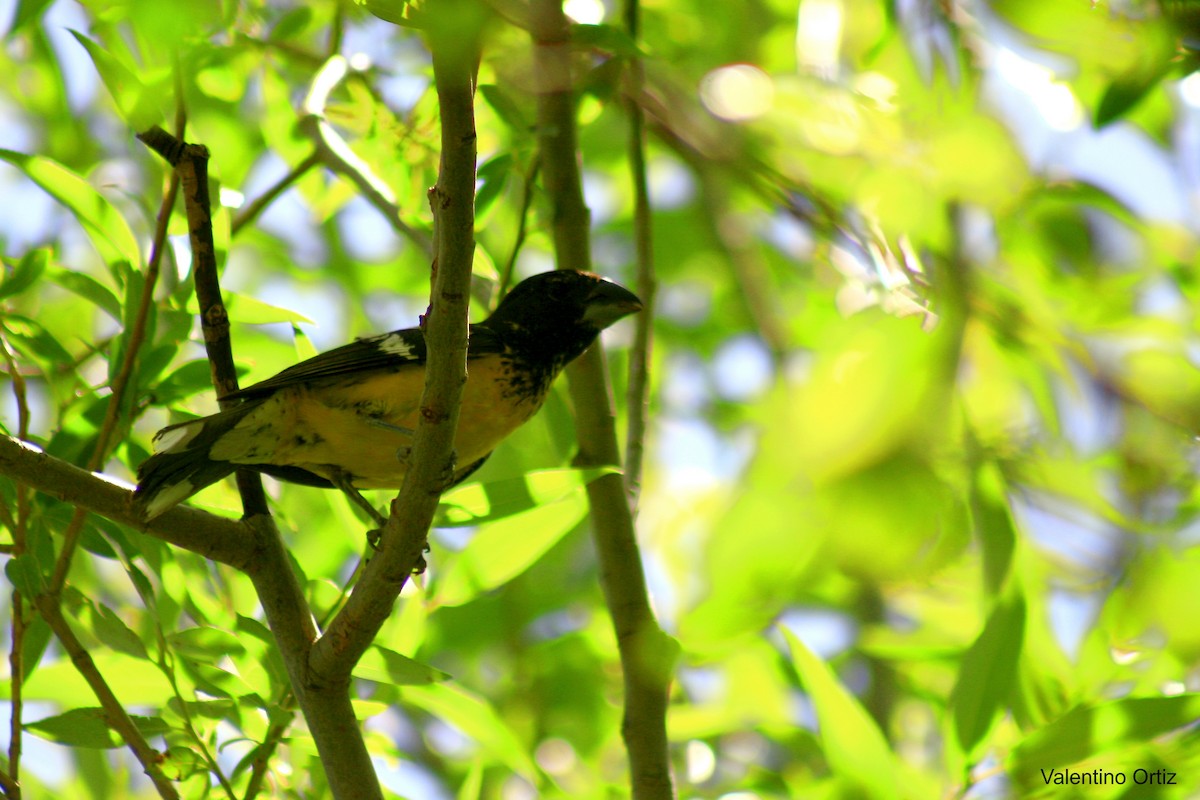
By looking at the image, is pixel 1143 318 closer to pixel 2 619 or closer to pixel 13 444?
pixel 13 444

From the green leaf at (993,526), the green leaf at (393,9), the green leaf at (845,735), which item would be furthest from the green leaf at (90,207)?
the green leaf at (993,526)

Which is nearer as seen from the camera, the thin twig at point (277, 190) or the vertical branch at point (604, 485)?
the vertical branch at point (604, 485)

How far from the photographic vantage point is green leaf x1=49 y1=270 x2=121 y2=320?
11.2 feet

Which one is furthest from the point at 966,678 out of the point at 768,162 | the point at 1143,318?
the point at 768,162

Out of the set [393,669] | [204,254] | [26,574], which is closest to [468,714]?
[393,669]

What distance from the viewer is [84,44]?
319 centimetres

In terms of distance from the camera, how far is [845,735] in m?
3.19

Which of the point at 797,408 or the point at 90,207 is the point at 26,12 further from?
the point at 797,408

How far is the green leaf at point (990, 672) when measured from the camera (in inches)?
125

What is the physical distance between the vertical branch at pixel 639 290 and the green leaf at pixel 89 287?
1.80 metres

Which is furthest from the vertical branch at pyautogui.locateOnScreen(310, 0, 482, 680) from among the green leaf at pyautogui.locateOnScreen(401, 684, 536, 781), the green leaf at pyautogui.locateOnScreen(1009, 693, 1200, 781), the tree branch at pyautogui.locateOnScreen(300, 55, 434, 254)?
the green leaf at pyautogui.locateOnScreen(1009, 693, 1200, 781)

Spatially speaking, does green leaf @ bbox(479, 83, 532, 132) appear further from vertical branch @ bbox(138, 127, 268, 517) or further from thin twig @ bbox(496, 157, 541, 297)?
vertical branch @ bbox(138, 127, 268, 517)

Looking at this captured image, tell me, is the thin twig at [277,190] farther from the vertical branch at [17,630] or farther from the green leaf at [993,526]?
the green leaf at [993,526]

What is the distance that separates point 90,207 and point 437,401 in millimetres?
1381
